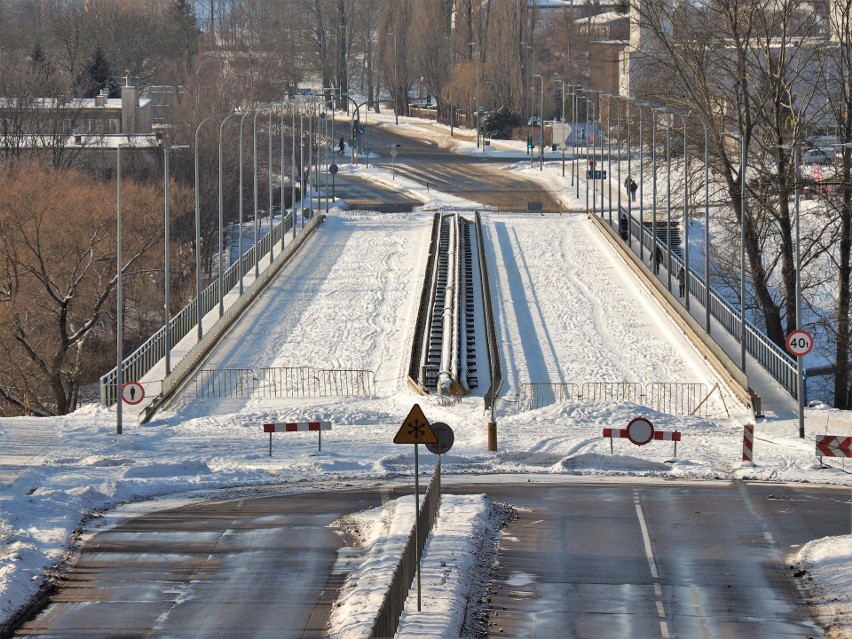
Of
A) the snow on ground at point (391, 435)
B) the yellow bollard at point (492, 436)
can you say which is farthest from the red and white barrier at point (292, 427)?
the yellow bollard at point (492, 436)

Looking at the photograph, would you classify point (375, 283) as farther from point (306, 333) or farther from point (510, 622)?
point (510, 622)

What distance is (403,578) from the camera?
16406 millimetres

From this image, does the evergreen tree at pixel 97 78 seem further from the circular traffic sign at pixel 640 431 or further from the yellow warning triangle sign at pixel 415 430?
the yellow warning triangle sign at pixel 415 430

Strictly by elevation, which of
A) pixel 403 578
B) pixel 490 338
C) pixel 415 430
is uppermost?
pixel 415 430

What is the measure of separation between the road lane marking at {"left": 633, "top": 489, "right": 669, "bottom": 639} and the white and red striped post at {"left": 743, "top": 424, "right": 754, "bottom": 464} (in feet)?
11.8

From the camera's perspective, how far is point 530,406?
1467 inches

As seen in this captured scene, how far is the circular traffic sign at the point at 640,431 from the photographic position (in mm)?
27734

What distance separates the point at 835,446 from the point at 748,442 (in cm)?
229

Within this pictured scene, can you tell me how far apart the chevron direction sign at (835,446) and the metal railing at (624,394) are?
11.3 metres

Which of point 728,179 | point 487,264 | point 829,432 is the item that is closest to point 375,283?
point 487,264

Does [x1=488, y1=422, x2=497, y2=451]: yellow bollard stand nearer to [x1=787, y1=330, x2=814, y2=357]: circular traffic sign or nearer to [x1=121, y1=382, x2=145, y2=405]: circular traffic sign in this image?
[x1=787, y1=330, x2=814, y2=357]: circular traffic sign

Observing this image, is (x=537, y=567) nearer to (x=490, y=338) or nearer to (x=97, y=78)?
(x=490, y=338)

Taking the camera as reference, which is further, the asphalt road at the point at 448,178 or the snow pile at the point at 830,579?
the asphalt road at the point at 448,178

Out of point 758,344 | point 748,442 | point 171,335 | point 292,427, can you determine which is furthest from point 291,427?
point 758,344
